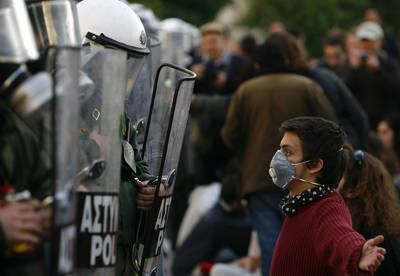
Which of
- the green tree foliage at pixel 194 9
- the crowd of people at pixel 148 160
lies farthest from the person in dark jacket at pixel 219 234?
the green tree foliage at pixel 194 9

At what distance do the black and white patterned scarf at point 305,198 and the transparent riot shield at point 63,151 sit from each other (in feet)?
5.14

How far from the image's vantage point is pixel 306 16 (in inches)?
824

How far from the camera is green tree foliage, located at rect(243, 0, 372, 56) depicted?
20.8 meters

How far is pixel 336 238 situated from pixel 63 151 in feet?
4.87

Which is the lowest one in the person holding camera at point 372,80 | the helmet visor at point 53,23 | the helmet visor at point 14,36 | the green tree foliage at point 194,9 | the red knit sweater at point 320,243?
the green tree foliage at point 194,9

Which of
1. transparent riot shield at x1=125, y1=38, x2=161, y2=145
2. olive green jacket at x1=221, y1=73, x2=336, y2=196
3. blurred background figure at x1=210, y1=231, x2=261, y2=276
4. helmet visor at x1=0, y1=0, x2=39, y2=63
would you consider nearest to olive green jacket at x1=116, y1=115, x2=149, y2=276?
transparent riot shield at x1=125, y1=38, x2=161, y2=145

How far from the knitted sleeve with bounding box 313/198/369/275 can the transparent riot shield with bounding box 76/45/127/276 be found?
0.99 metres

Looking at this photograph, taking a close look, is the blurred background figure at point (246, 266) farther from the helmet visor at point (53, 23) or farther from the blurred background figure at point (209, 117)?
the helmet visor at point (53, 23)

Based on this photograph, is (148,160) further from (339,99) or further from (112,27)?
(339,99)

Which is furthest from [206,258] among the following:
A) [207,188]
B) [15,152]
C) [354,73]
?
[15,152]

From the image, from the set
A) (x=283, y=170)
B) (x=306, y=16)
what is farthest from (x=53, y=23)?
(x=306, y=16)

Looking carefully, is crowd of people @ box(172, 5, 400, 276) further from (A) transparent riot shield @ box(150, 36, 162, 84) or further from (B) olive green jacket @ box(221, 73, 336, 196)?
→ (A) transparent riot shield @ box(150, 36, 162, 84)

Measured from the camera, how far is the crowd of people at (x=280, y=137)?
415 centimetres

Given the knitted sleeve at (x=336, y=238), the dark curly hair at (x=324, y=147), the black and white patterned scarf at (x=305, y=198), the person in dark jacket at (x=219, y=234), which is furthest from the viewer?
the person in dark jacket at (x=219, y=234)
